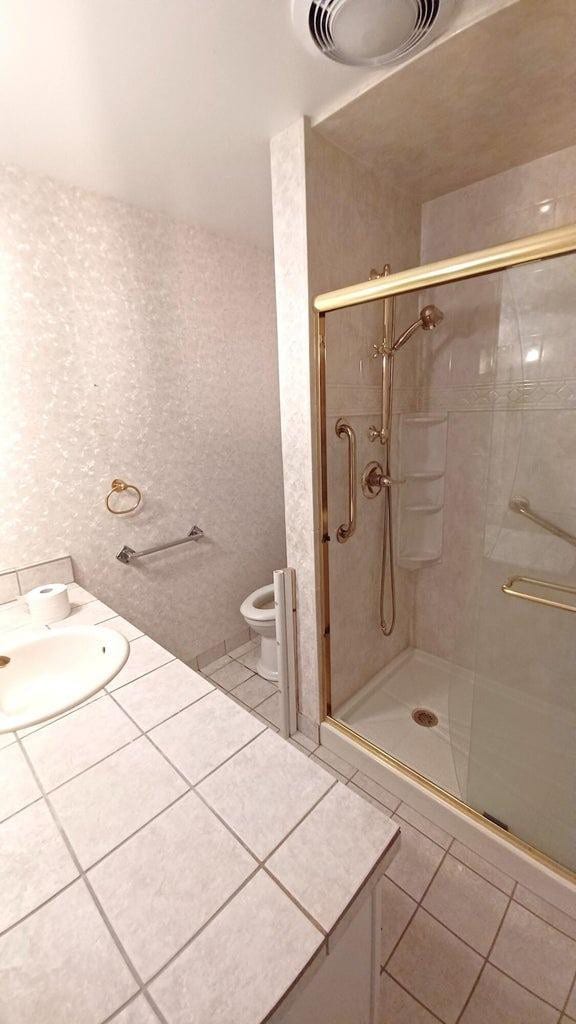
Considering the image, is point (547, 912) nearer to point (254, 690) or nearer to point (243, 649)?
point (254, 690)

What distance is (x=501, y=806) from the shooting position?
4.12ft

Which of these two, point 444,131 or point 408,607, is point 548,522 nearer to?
point 408,607

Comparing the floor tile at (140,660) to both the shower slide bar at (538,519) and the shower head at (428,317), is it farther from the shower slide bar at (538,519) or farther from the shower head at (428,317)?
the shower head at (428,317)

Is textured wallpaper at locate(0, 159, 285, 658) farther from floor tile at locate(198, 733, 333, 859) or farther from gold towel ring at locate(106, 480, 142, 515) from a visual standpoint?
floor tile at locate(198, 733, 333, 859)

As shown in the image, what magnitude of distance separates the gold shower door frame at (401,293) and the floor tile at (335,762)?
0.38 feet

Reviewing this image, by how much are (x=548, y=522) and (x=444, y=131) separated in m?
1.36

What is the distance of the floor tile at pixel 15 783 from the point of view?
2.19ft

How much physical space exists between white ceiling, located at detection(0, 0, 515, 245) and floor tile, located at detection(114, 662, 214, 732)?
1430mm

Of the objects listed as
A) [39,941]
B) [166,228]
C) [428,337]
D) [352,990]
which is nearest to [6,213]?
[166,228]

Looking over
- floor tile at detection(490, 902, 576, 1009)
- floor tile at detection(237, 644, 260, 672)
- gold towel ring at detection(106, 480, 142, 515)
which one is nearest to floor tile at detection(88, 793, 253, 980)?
floor tile at detection(490, 902, 576, 1009)

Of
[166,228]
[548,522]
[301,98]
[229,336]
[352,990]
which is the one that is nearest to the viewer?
[352,990]

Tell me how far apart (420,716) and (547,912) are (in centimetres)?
69

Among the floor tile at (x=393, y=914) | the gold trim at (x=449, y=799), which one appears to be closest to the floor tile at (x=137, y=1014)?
the floor tile at (x=393, y=914)

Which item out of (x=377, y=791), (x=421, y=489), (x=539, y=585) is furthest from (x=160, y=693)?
(x=421, y=489)
